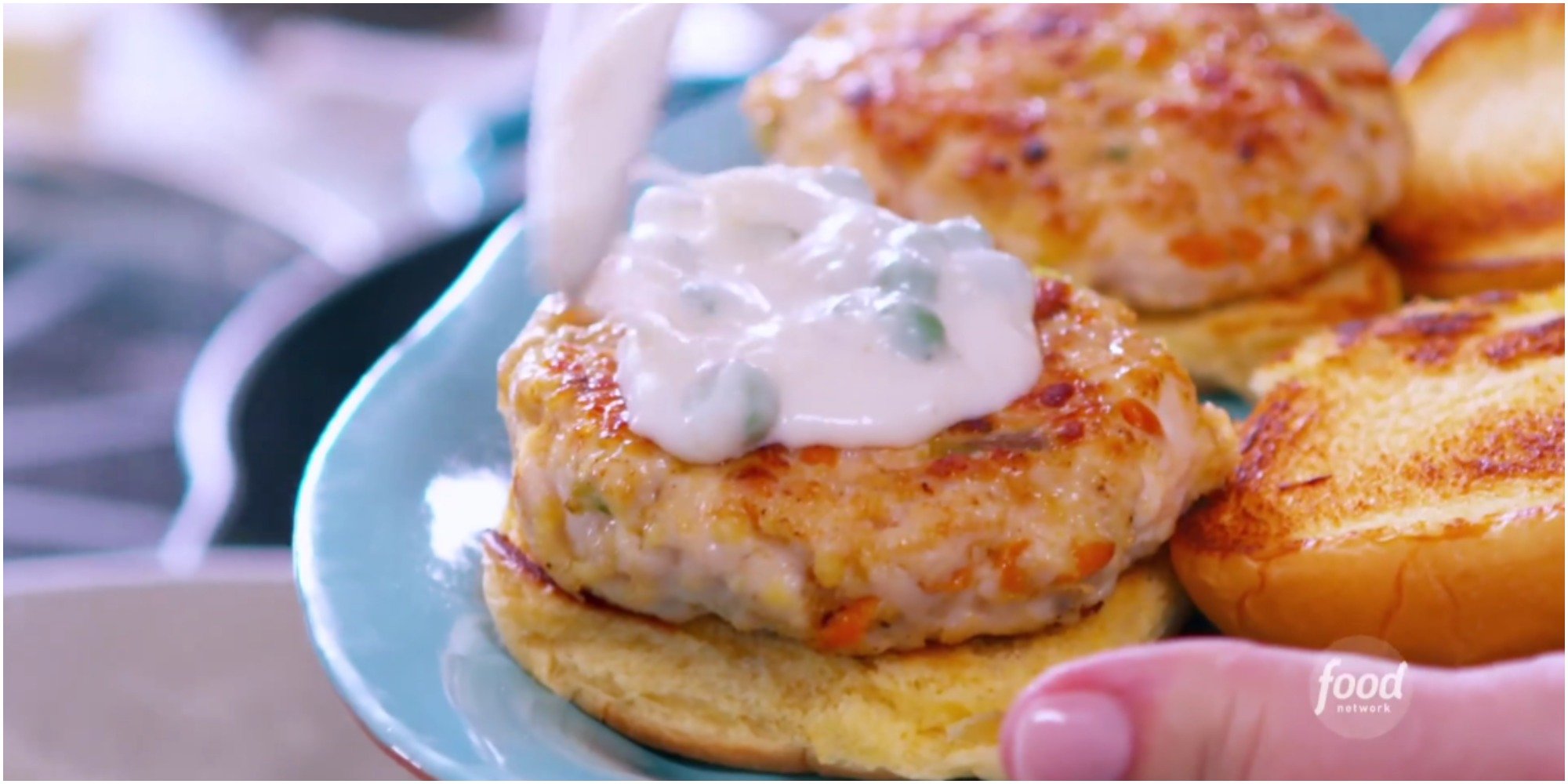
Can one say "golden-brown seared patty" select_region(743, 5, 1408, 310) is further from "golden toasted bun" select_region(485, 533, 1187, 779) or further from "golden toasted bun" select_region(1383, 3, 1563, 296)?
"golden toasted bun" select_region(485, 533, 1187, 779)

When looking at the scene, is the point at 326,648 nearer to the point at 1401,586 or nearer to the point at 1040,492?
the point at 1040,492

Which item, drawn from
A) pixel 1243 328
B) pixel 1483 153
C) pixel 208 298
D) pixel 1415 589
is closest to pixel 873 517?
pixel 1415 589

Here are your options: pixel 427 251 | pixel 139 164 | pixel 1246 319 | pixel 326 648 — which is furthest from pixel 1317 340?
pixel 139 164

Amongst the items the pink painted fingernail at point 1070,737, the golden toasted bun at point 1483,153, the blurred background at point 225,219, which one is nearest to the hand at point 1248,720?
the pink painted fingernail at point 1070,737

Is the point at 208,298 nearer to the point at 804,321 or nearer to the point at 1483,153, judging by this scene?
the point at 804,321

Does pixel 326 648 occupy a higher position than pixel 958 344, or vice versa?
pixel 958 344

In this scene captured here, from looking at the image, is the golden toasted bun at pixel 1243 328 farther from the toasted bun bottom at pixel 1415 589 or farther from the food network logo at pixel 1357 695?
the food network logo at pixel 1357 695

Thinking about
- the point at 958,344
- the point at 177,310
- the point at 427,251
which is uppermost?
the point at 958,344

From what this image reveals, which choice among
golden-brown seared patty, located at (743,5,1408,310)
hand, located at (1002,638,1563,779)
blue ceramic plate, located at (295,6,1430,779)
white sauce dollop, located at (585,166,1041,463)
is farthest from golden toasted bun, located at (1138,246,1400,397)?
hand, located at (1002,638,1563,779)
